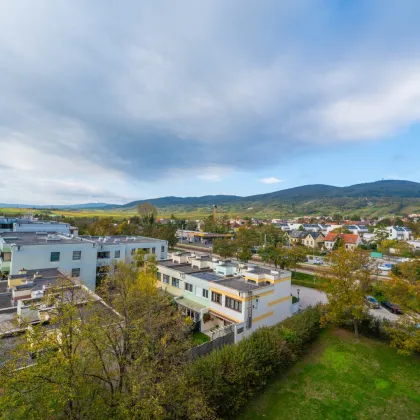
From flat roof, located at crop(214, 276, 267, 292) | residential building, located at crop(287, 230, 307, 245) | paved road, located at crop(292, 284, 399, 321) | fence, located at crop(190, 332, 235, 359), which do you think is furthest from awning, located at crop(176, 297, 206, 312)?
residential building, located at crop(287, 230, 307, 245)

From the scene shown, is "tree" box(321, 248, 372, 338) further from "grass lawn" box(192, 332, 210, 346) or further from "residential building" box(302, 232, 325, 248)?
"residential building" box(302, 232, 325, 248)

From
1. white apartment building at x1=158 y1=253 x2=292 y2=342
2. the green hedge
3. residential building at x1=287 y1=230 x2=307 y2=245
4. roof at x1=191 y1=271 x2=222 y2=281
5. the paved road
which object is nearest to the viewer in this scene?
the green hedge

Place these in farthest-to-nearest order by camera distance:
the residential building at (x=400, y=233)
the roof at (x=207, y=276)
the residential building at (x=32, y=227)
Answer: the residential building at (x=400, y=233) → the residential building at (x=32, y=227) → the roof at (x=207, y=276)

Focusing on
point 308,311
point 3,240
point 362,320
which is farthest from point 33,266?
point 362,320

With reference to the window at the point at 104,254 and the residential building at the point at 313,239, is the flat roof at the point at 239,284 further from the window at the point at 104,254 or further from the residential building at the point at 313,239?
the residential building at the point at 313,239

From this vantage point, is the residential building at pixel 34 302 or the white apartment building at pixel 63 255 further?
the white apartment building at pixel 63 255

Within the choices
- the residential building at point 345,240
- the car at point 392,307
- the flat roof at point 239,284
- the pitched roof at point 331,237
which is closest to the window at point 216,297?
the flat roof at point 239,284

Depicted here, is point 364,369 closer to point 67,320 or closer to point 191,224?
point 67,320
